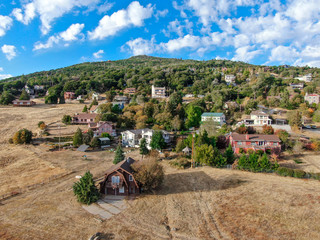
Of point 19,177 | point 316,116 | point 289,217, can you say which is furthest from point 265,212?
point 316,116

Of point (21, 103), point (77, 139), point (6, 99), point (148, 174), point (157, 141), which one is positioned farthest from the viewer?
point (21, 103)

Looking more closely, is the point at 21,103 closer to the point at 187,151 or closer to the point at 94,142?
the point at 94,142

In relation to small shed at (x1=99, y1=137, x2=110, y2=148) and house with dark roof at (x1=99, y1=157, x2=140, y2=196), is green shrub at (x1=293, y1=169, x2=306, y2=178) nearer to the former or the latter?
house with dark roof at (x1=99, y1=157, x2=140, y2=196)

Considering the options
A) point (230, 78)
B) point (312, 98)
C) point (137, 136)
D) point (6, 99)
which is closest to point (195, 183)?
point (137, 136)

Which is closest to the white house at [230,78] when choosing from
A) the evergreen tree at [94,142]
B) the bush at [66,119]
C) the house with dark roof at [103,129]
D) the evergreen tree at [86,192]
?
the house with dark roof at [103,129]

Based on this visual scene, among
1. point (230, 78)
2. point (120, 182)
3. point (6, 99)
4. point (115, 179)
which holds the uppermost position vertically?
point (230, 78)

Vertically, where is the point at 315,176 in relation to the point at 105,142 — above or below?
below
